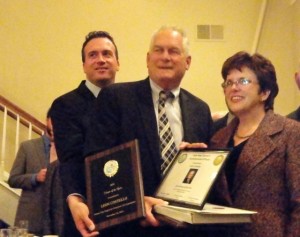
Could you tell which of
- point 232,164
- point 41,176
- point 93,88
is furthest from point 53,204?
point 232,164

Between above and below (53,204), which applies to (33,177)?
above

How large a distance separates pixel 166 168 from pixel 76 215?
1.15 feet

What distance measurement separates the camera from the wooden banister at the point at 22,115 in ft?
16.6

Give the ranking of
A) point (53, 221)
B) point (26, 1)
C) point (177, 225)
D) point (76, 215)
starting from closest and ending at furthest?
point (177, 225), point (76, 215), point (53, 221), point (26, 1)

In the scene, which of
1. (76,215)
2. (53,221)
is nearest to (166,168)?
(76,215)

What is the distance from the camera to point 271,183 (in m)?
1.76

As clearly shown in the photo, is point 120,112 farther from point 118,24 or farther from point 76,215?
point 118,24

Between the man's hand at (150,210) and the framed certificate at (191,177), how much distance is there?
0.04 meters

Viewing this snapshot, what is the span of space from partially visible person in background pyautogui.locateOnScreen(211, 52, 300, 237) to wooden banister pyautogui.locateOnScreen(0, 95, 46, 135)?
344cm

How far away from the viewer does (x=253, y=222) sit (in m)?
1.74

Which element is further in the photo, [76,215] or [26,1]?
[26,1]

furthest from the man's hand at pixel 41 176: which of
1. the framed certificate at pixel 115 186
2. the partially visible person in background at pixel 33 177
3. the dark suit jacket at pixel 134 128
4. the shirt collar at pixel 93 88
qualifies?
the framed certificate at pixel 115 186

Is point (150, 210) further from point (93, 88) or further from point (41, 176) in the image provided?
point (41, 176)

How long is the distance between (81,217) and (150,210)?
0.79ft
